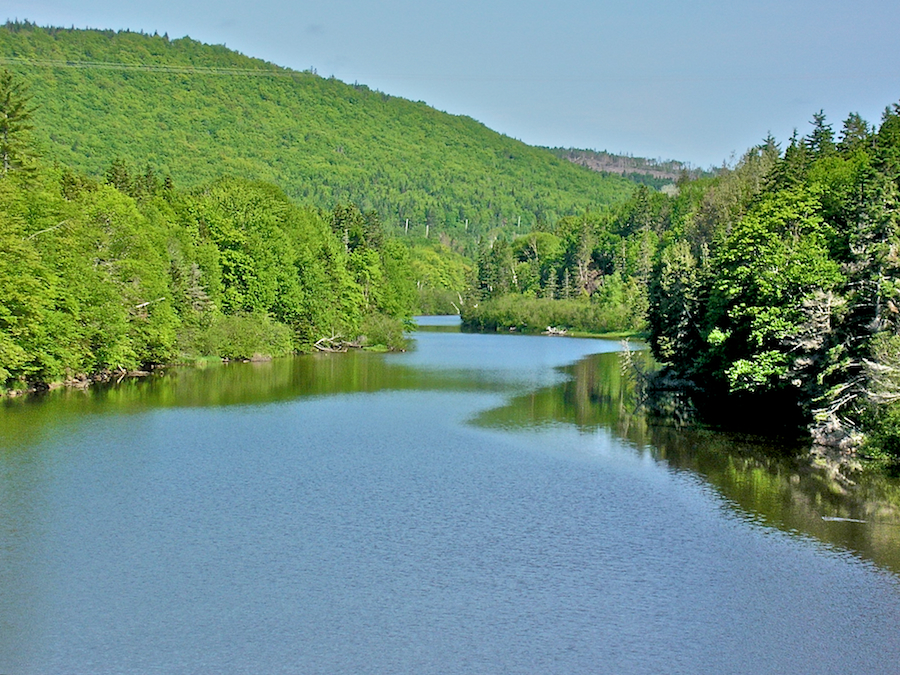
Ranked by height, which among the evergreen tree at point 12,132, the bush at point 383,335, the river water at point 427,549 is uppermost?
the evergreen tree at point 12,132

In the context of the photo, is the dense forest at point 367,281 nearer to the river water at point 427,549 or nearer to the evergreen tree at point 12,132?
the evergreen tree at point 12,132

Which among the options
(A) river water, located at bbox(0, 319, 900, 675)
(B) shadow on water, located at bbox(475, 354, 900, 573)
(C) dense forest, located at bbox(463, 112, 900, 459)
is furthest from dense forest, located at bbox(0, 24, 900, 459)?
(A) river water, located at bbox(0, 319, 900, 675)

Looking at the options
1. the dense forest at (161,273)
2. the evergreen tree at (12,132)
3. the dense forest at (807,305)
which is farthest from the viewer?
the evergreen tree at (12,132)

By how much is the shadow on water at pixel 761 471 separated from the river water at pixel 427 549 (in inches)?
5.8

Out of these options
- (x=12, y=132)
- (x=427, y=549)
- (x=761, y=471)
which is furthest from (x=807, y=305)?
(x=12, y=132)

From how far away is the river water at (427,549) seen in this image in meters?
18.5

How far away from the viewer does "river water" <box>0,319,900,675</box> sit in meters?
18.5

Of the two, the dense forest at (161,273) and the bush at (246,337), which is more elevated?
the dense forest at (161,273)

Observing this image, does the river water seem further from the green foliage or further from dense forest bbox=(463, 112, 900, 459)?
the green foliage

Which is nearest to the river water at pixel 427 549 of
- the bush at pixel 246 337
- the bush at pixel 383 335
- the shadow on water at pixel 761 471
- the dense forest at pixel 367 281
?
the shadow on water at pixel 761 471

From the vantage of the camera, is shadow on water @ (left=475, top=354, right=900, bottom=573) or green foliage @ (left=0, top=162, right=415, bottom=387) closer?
shadow on water @ (left=475, top=354, right=900, bottom=573)

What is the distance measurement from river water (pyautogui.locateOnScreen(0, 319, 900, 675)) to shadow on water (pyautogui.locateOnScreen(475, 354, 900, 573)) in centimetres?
15

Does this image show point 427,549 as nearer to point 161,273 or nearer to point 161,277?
point 161,277

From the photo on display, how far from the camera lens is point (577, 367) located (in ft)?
236
